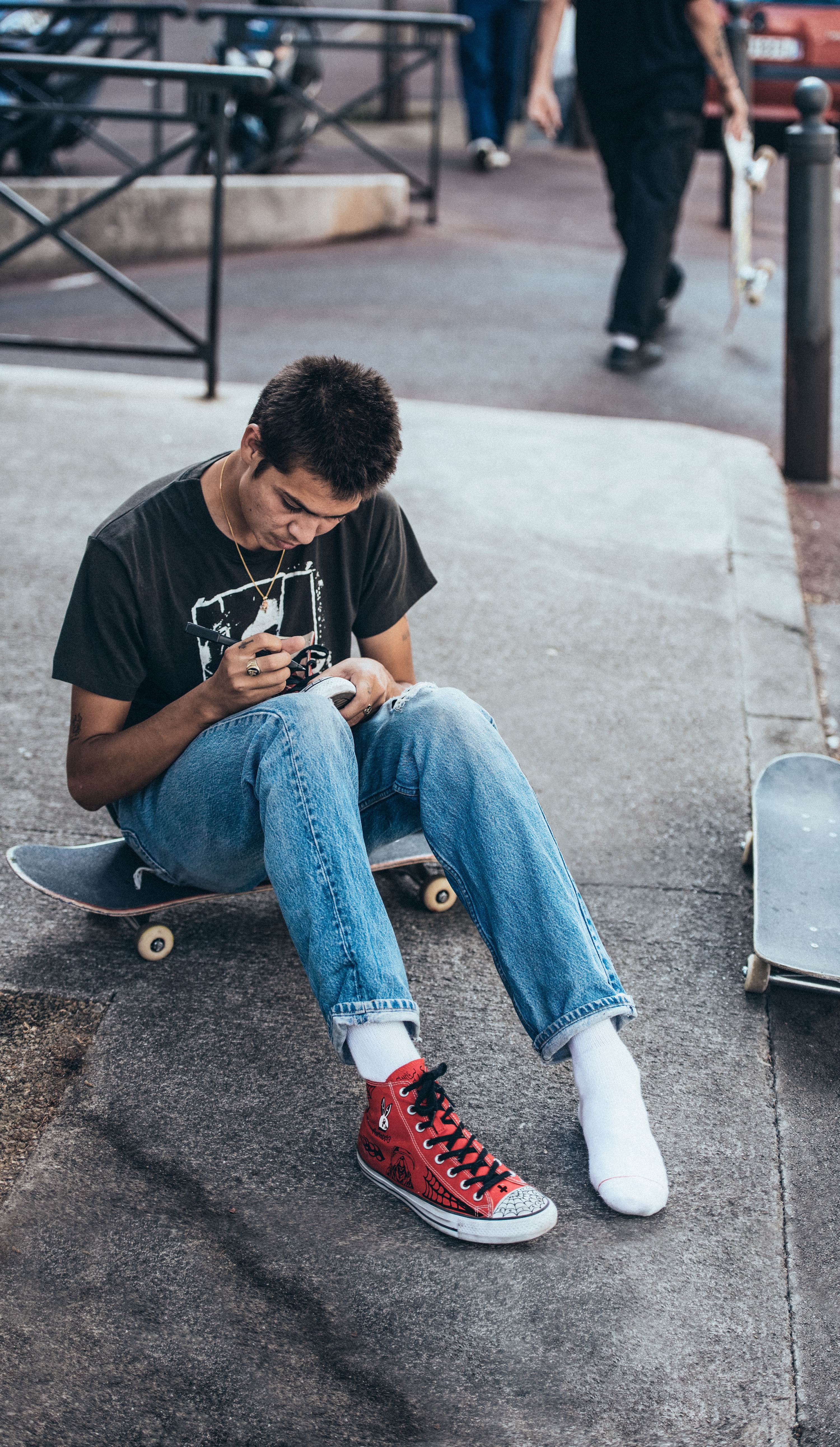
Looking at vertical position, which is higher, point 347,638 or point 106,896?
point 347,638

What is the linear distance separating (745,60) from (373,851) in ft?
22.5

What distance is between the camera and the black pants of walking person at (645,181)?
5852 millimetres

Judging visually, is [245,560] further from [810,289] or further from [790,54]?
Answer: [790,54]

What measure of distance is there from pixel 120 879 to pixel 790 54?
8.68 meters

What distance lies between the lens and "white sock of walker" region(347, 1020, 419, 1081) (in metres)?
2.05

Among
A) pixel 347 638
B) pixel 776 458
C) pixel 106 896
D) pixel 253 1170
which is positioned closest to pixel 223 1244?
pixel 253 1170

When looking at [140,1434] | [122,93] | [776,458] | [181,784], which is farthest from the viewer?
[122,93]

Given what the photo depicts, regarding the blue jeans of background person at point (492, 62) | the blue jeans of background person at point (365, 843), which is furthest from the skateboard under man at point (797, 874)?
the blue jeans of background person at point (492, 62)

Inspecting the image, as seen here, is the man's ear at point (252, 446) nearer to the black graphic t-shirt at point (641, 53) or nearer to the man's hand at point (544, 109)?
the man's hand at point (544, 109)

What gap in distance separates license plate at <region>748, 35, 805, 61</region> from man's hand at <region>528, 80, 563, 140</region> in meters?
4.20

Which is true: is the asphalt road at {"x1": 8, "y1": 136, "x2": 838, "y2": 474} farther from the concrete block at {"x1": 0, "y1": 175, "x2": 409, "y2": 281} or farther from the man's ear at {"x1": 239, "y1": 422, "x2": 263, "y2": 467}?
the man's ear at {"x1": 239, "y1": 422, "x2": 263, "y2": 467}

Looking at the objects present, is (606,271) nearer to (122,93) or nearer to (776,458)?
(776,458)

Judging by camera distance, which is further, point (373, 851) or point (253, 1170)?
point (373, 851)

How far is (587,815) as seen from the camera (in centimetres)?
314
